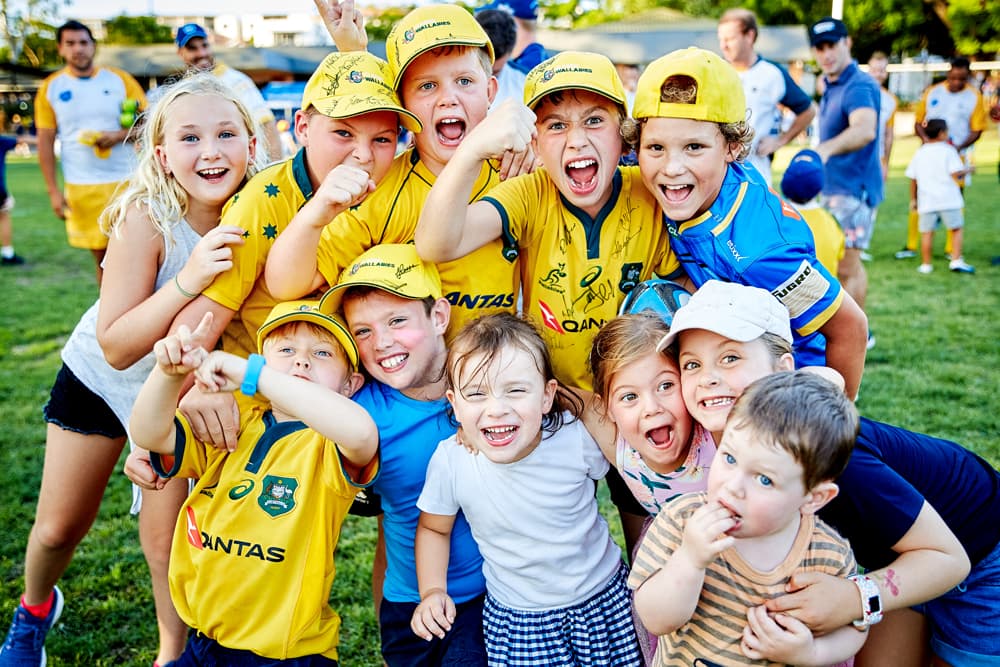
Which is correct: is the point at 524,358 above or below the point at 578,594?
above

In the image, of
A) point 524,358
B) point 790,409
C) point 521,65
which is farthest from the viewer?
point 521,65

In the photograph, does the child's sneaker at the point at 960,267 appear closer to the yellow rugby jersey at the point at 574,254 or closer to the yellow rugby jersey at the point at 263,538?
the yellow rugby jersey at the point at 574,254

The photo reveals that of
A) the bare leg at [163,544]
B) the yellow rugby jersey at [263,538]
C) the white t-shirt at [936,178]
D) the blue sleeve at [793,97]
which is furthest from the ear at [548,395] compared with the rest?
the white t-shirt at [936,178]

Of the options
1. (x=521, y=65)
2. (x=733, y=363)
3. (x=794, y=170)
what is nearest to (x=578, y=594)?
(x=733, y=363)

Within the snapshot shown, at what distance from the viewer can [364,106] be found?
2674mm

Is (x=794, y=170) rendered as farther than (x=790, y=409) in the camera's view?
Yes

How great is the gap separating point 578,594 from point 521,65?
475cm

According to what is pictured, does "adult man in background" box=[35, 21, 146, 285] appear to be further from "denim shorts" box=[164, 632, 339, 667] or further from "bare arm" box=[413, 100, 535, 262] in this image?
"bare arm" box=[413, 100, 535, 262]

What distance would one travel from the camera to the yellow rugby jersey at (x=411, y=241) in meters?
2.81

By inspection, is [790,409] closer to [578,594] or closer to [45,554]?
[578,594]

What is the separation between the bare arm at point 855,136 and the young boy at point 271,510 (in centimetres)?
601

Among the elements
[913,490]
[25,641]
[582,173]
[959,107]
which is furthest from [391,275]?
[959,107]

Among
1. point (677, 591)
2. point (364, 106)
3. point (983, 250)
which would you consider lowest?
point (983, 250)

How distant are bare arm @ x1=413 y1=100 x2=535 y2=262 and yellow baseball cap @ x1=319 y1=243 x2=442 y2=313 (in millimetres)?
57
